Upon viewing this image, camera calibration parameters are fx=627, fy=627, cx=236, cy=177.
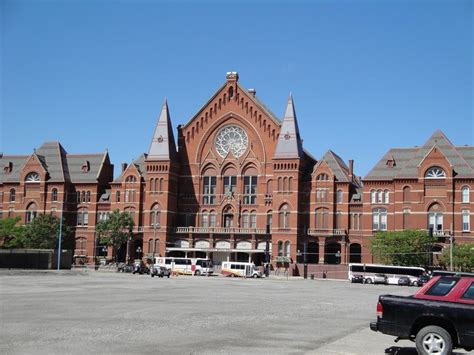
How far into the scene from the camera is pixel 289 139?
91.6m

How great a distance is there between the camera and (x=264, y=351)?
51.5 ft

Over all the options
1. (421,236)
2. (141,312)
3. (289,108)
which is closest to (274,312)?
(141,312)

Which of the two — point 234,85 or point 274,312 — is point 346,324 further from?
point 234,85

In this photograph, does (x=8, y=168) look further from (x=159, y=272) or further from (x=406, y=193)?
(x=406, y=193)

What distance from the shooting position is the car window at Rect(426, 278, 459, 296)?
15.5 m

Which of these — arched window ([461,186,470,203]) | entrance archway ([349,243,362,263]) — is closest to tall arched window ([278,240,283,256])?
entrance archway ([349,243,362,263])

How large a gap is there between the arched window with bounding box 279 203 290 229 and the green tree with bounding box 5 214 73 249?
32.9 metres

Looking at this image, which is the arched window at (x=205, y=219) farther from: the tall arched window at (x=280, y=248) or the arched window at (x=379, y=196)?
the arched window at (x=379, y=196)

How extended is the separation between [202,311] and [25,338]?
9.84m

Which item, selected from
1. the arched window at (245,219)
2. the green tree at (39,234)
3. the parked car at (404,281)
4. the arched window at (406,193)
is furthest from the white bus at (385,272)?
the green tree at (39,234)

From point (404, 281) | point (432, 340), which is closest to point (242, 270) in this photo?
point (404, 281)

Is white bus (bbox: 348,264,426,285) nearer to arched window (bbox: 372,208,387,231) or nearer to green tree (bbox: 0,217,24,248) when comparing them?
arched window (bbox: 372,208,387,231)

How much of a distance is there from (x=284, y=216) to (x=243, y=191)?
8.64 metres

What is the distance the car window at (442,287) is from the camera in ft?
50.8
